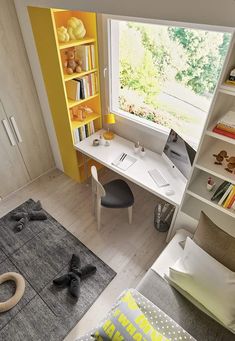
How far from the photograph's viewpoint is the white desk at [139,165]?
212 cm

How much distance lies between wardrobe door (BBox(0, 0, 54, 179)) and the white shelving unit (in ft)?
6.53

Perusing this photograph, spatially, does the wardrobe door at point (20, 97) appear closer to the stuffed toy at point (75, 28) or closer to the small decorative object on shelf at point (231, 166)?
the stuffed toy at point (75, 28)

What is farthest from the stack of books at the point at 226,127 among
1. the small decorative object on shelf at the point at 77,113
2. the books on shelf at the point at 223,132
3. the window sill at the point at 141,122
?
the small decorative object on shelf at the point at 77,113

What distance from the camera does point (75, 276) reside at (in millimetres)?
2066

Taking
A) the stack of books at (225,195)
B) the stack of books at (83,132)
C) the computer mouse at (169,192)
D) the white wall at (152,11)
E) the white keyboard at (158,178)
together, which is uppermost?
the white wall at (152,11)

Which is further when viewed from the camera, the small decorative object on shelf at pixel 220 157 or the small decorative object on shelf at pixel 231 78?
the small decorative object on shelf at pixel 220 157

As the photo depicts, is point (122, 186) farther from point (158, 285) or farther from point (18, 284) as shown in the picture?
point (18, 284)

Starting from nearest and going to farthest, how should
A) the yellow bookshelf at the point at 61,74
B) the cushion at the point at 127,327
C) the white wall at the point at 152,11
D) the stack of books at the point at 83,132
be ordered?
the white wall at the point at 152,11 → the cushion at the point at 127,327 → the yellow bookshelf at the point at 61,74 → the stack of books at the point at 83,132

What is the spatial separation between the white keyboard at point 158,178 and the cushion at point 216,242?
1.96 feet

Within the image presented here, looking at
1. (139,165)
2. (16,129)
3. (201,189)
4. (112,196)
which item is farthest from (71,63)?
(201,189)

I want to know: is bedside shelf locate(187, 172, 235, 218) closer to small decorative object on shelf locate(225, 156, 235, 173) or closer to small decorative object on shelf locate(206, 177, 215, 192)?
small decorative object on shelf locate(206, 177, 215, 192)

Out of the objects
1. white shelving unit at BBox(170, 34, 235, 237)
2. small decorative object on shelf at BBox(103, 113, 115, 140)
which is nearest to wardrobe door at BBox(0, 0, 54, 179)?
small decorative object on shelf at BBox(103, 113, 115, 140)

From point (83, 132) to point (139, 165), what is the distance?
0.87 m

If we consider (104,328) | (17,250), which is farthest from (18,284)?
(104,328)
